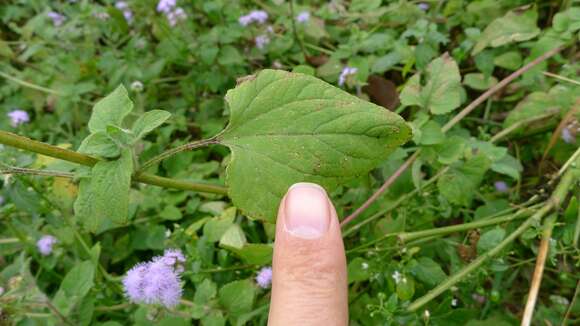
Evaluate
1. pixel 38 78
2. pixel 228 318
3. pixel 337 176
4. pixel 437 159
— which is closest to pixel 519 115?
pixel 437 159

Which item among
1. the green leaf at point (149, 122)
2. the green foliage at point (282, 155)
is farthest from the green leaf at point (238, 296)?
the green leaf at point (149, 122)

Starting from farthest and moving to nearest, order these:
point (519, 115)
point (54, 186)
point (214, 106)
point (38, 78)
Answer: point (38, 78)
point (214, 106)
point (54, 186)
point (519, 115)

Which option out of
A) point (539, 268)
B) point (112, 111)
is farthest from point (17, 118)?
point (539, 268)

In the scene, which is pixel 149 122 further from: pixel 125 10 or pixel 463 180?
pixel 125 10

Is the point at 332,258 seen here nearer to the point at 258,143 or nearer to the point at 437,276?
Answer: the point at 258,143

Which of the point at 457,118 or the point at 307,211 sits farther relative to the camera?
the point at 457,118

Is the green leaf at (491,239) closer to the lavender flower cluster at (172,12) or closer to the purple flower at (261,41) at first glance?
the purple flower at (261,41)
